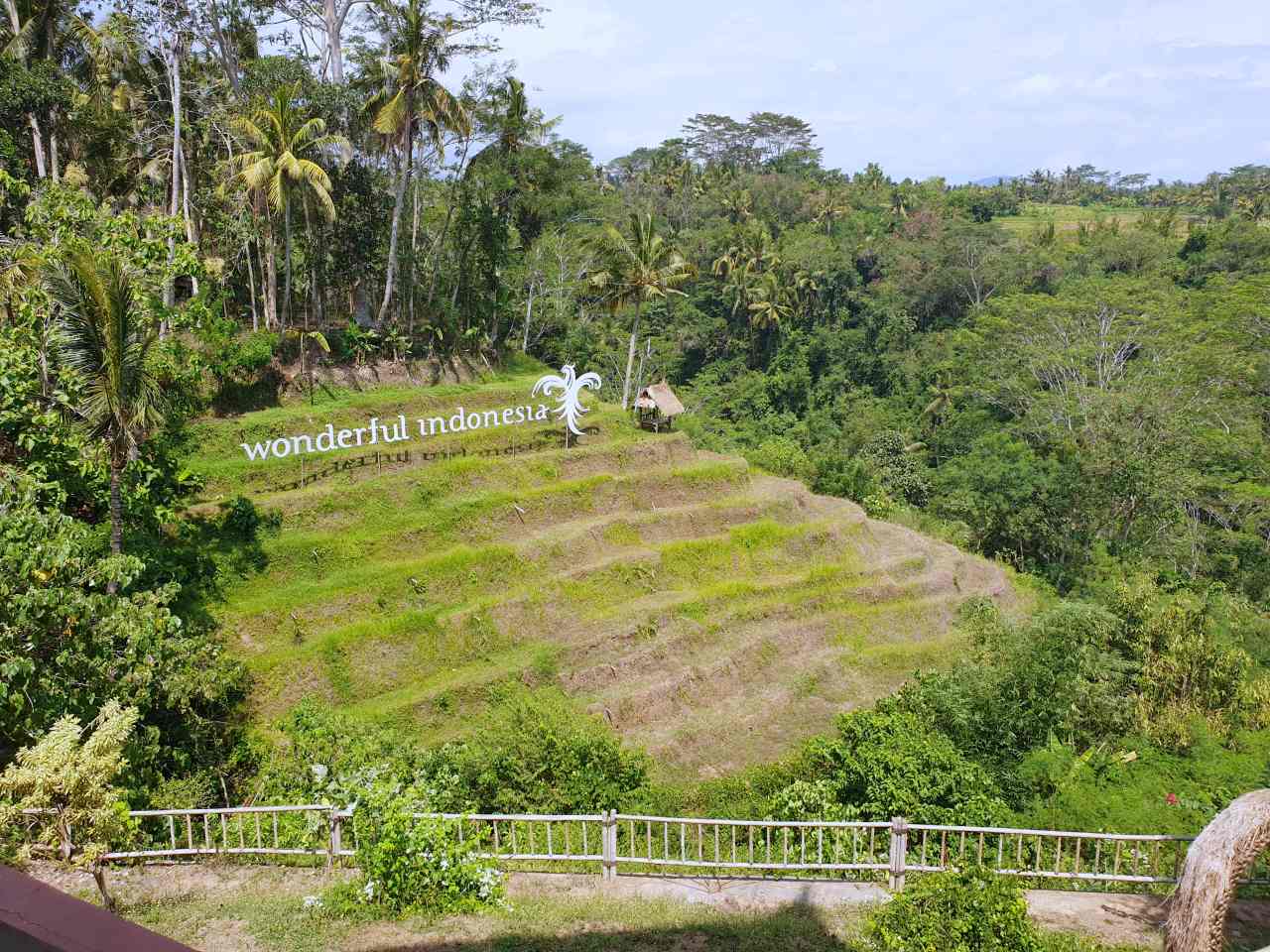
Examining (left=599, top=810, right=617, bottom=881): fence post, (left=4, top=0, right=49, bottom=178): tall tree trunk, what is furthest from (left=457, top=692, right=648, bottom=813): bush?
(left=4, top=0, right=49, bottom=178): tall tree trunk

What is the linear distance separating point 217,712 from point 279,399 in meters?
11.4

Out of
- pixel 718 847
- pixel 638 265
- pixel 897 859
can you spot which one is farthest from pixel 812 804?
pixel 638 265

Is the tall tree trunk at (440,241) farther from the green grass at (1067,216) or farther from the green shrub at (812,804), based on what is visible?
the green grass at (1067,216)

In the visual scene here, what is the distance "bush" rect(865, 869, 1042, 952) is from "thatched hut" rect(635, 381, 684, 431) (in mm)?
22465

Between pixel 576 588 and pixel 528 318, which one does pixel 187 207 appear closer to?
pixel 576 588

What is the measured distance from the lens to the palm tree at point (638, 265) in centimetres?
2936

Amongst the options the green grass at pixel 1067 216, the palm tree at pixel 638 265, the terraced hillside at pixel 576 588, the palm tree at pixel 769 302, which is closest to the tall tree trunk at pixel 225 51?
the terraced hillside at pixel 576 588

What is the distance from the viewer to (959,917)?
283 inches

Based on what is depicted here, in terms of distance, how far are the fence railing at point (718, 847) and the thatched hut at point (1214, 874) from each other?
1.80 metres

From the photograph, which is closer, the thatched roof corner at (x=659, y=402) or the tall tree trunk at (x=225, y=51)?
the tall tree trunk at (x=225, y=51)

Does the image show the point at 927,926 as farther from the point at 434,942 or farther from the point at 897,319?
the point at 897,319

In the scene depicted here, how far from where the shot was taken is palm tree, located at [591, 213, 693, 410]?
29.4 meters

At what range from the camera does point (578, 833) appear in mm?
13914

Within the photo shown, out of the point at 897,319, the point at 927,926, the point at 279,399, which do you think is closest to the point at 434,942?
the point at 927,926
